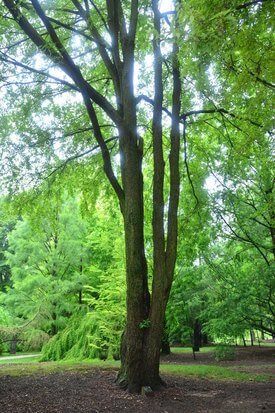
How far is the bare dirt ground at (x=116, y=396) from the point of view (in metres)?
5.45

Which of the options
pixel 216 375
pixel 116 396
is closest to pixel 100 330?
pixel 216 375

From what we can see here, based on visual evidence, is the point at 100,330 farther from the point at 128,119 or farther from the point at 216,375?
the point at 128,119

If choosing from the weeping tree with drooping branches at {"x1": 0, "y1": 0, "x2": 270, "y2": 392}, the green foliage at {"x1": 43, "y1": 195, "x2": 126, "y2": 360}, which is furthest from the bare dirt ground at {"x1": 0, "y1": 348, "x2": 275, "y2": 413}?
the green foliage at {"x1": 43, "y1": 195, "x2": 126, "y2": 360}

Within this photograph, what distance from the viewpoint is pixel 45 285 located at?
16062 millimetres

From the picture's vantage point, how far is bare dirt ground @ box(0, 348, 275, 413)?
215 inches

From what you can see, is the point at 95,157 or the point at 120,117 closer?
the point at 120,117

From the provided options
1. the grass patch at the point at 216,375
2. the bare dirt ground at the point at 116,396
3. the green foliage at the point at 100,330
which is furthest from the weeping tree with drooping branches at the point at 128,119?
the green foliage at the point at 100,330

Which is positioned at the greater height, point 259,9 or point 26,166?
point 26,166

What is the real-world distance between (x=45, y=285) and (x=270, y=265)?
8779mm

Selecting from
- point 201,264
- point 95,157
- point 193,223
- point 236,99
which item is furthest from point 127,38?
point 201,264

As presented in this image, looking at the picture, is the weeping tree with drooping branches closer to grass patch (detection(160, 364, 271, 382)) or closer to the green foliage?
grass patch (detection(160, 364, 271, 382))

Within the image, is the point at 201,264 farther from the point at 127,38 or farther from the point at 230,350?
the point at 127,38

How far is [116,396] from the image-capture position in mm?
6301

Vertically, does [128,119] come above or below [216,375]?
above
